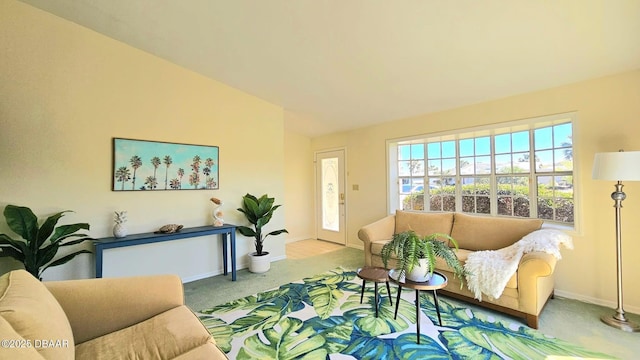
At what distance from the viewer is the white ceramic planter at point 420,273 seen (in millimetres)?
2131

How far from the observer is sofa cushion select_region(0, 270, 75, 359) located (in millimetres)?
1038

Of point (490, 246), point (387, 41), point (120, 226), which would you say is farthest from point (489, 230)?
point (120, 226)

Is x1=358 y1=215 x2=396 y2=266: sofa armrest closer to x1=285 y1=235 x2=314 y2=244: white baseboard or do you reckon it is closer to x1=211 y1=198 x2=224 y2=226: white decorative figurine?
x1=211 y1=198 x2=224 y2=226: white decorative figurine

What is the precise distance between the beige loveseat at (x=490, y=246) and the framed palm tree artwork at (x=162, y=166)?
2320 millimetres

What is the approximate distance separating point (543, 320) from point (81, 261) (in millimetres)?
4578

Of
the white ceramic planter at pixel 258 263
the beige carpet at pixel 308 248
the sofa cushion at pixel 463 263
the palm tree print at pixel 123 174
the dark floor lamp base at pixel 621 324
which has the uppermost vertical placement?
the palm tree print at pixel 123 174

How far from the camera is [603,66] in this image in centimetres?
252

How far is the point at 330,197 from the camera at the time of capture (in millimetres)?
5777

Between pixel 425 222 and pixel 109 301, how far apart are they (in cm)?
341

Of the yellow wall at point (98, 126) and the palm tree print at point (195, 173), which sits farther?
the palm tree print at point (195, 173)

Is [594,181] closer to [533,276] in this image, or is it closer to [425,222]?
[533,276]

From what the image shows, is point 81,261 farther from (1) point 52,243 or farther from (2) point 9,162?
(2) point 9,162

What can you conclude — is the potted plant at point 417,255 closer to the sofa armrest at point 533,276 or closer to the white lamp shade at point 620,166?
the sofa armrest at point 533,276

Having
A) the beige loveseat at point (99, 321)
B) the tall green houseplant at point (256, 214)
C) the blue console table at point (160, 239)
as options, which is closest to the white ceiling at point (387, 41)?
the tall green houseplant at point (256, 214)
